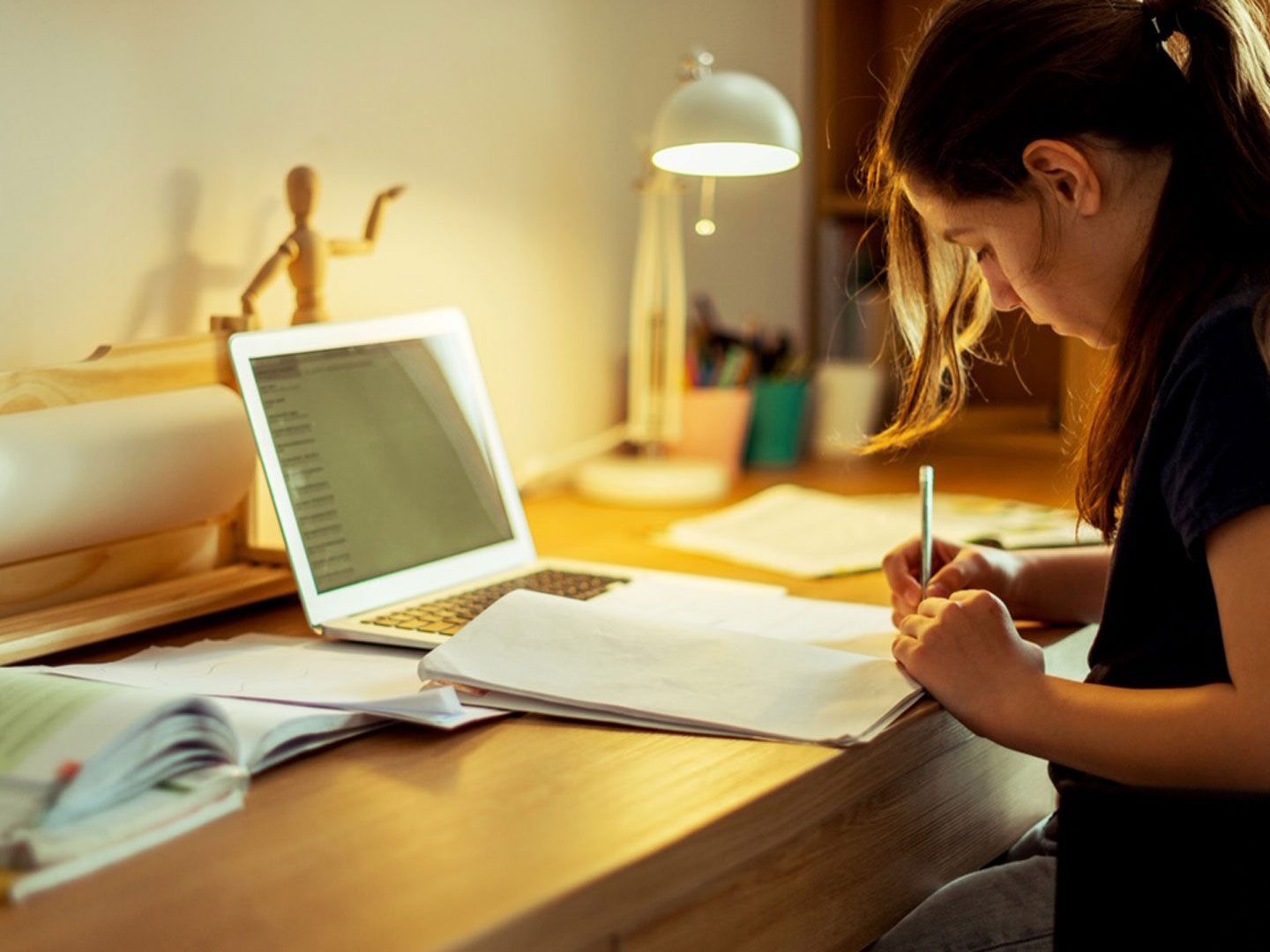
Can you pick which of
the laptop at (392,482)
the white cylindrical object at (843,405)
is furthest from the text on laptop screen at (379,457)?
the white cylindrical object at (843,405)

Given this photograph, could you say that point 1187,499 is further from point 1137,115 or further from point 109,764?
point 109,764

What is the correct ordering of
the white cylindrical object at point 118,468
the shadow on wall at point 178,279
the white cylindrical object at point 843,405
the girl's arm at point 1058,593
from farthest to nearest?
the white cylindrical object at point 843,405, the shadow on wall at point 178,279, the girl's arm at point 1058,593, the white cylindrical object at point 118,468

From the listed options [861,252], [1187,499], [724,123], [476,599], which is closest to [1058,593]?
[1187,499]

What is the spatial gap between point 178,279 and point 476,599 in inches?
16.6

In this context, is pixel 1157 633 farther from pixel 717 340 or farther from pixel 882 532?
pixel 717 340

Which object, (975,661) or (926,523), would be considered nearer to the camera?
(975,661)

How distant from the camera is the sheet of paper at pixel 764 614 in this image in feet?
3.45

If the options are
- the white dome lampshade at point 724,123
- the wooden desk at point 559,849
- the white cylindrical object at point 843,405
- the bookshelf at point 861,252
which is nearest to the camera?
the wooden desk at point 559,849

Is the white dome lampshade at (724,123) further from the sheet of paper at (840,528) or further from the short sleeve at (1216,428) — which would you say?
the short sleeve at (1216,428)

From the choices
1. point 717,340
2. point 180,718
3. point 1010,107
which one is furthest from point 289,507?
point 717,340

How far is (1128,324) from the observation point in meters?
0.93

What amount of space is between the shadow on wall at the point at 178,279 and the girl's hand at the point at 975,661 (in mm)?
728

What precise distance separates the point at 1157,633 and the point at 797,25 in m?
1.40

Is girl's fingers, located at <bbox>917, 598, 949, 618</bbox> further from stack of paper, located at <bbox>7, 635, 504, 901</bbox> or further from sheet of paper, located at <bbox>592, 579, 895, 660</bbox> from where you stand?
stack of paper, located at <bbox>7, 635, 504, 901</bbox>
